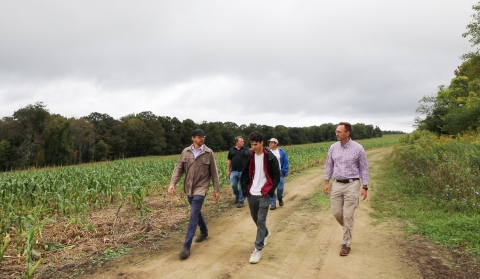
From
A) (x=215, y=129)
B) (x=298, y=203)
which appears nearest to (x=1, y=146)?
(x=215, y=129)

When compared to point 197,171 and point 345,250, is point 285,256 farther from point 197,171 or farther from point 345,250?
point 197,171

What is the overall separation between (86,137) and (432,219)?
64136 millimetres

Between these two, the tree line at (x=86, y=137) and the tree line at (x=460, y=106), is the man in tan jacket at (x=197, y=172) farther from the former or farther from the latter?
the tree line at (x=86, y=137)

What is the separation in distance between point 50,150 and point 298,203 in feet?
174

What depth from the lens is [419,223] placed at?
6.64 metres

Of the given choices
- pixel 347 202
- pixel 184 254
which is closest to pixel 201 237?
pixel 184 254

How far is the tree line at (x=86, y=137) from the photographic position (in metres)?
50.2

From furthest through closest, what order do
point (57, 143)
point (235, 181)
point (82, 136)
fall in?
point (82, 136) < point (57, 143) < point (235, 181)

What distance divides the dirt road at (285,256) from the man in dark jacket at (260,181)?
51 cm

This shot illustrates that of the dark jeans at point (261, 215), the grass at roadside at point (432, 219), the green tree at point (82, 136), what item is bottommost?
the grass at roadside at point (432, 219)

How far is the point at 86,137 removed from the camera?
201 ft

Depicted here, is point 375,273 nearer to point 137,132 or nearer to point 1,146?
point 1,146

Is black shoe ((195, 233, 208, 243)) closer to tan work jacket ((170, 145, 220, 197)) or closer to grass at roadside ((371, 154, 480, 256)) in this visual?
tan work jacket ((170, 145, 220, 197))

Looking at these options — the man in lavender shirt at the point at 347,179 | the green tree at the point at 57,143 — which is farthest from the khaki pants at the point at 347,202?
the green tree at the point at 57,143
